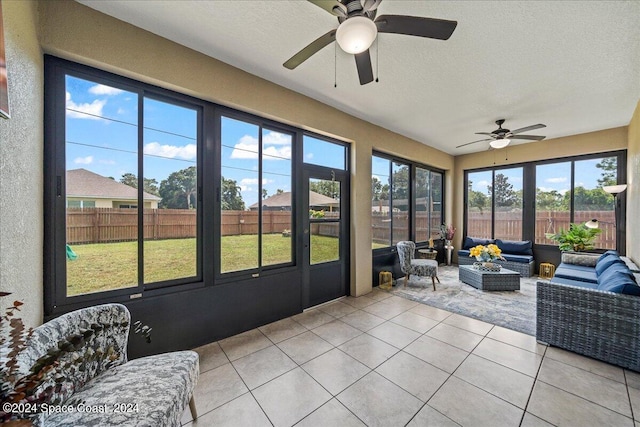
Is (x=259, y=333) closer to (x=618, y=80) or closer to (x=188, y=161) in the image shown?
(x=188, y=161)

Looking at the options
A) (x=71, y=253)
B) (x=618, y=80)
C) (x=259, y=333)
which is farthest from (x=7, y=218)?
(x=618, y=80)

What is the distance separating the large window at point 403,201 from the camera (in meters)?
4.64

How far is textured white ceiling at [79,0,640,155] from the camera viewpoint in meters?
1.88

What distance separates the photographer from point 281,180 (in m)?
3.25

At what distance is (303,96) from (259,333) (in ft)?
10.2

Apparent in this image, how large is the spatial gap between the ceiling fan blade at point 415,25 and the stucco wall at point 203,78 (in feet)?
5.54

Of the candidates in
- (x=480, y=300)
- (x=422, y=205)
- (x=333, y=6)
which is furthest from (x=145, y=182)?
(x=422, y=205)

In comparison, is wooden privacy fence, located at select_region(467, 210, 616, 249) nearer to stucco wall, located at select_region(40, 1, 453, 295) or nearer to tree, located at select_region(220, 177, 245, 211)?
stucco wall, located at select_region(40, 1, 453, 295)

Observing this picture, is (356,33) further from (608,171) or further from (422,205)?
(608,171)

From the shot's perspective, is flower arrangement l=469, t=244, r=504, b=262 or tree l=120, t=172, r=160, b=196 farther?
flower arrangement l=469, t=244, r=504, b=262

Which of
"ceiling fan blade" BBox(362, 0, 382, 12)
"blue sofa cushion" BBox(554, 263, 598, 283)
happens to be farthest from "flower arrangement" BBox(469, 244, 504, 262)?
"ceiling fan blade" BBox(362, 0, 382, 12)

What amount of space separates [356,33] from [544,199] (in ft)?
20.5

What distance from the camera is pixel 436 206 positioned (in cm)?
641

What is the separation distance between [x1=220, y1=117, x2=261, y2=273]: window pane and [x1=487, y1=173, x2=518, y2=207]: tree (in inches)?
240
